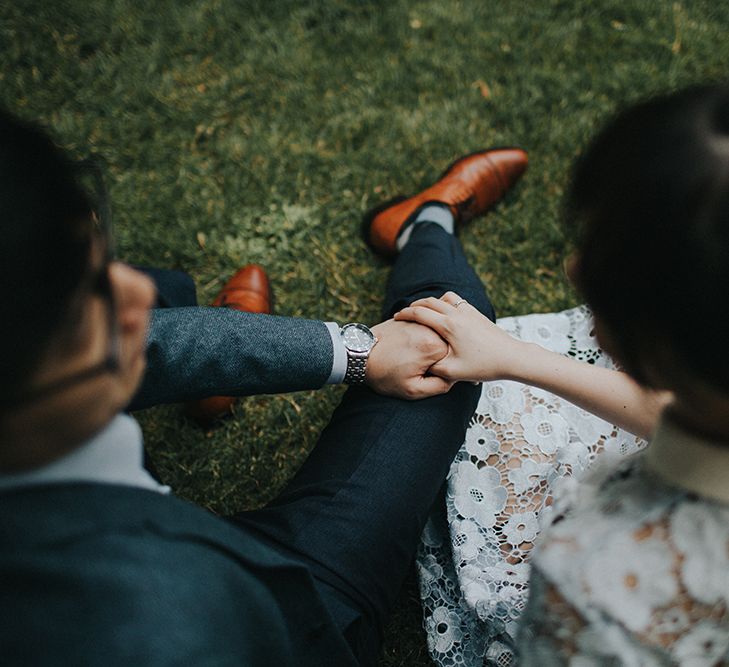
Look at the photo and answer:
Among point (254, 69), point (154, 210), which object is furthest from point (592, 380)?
point (254, 69)

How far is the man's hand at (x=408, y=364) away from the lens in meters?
1.75

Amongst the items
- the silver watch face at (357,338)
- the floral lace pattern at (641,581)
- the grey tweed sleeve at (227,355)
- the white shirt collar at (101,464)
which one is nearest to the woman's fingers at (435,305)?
the silver watch face at (357,338)

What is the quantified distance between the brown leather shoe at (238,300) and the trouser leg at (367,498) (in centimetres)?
64

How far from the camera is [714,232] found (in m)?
0.74

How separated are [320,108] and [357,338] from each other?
1.57 meters

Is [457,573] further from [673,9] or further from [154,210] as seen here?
[673,9]

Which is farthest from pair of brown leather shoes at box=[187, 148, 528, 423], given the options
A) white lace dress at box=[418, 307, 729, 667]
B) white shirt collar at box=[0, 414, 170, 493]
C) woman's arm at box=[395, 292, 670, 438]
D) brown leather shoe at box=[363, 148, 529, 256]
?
white lace dress at box=[418, 307, 729, 667]

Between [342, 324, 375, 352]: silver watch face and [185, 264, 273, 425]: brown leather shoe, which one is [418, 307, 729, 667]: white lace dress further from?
[185, 264, 273, 425]: brown leather shoe

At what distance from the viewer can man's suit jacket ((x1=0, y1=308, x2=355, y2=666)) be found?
85cm

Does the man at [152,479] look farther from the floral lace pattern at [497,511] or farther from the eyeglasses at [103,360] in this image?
the floral lace pattern at [497,511]

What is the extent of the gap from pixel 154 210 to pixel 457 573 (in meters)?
1.96

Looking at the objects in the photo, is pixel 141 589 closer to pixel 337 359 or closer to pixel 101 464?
pixel 101 464

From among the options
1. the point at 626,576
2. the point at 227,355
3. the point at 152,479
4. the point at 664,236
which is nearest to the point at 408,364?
the point at 227,355

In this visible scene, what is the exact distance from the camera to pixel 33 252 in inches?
28.2
